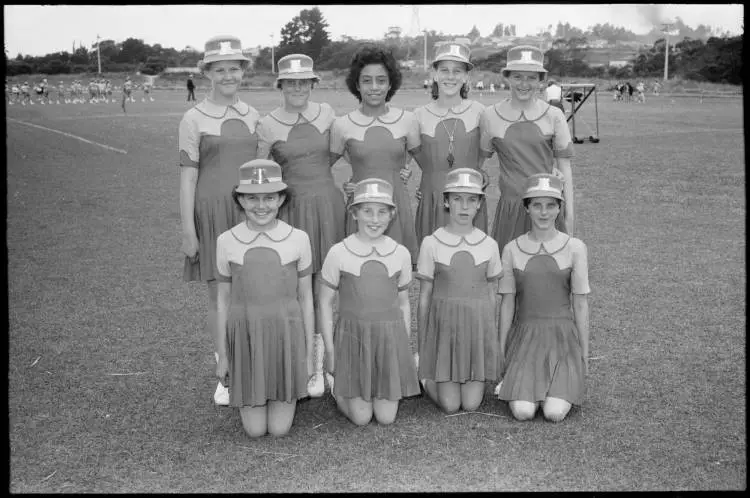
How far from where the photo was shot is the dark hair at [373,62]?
16.9 feet

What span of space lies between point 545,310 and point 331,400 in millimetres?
1416

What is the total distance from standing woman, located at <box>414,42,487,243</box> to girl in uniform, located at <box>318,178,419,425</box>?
72 centimetres

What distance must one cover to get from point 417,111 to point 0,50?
9.28 ft

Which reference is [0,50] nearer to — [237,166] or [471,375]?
[237,166]

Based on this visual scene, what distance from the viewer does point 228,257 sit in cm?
455

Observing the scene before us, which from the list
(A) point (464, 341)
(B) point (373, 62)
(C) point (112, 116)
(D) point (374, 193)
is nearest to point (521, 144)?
(B) point (373, 62)

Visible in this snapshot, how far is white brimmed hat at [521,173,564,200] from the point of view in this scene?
4723mm

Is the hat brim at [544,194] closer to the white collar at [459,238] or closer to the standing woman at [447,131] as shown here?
the white collar at [459,238]

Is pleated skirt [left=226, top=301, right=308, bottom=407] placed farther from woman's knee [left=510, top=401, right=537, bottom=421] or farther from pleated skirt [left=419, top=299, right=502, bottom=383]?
woman's knee [left=510, top=401, right=537, bottom=421]

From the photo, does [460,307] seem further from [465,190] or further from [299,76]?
[299,76]

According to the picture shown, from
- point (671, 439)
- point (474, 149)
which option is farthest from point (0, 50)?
point (671, 439)

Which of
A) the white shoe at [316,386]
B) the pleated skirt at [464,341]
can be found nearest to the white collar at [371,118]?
the pleated skirt at [464,341]

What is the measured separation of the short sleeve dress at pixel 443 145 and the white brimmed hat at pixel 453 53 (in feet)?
0.90

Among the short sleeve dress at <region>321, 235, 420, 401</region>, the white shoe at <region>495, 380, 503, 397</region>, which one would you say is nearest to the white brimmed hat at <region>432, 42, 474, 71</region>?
the short sleeve dress at <region>321, 235, 420, 401</region>
